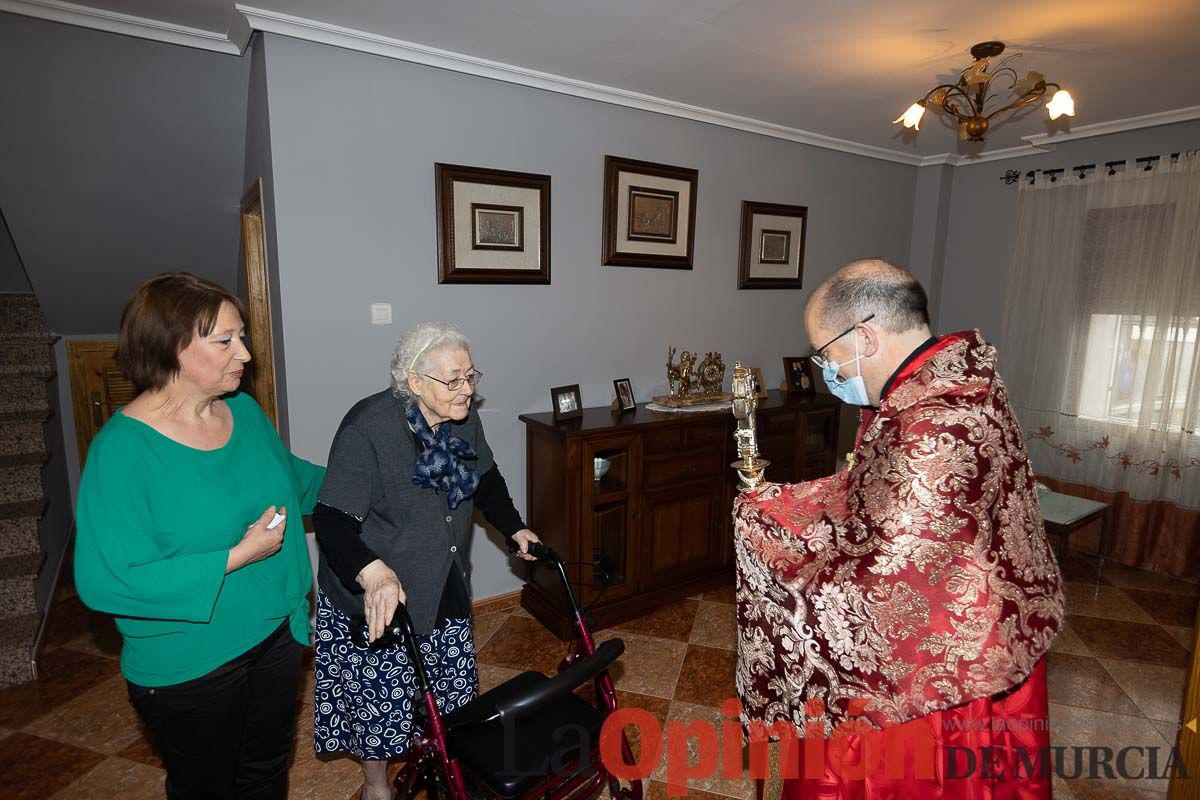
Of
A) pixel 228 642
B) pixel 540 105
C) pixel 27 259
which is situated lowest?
pixel 228 642

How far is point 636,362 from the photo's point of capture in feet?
12.1

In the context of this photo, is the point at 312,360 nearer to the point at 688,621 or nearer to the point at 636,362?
the point at 636,362

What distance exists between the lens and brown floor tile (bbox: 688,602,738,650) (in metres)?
3.09

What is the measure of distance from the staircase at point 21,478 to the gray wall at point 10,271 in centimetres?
29

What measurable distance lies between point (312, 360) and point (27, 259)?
2.05 meters

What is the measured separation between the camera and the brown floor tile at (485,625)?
3.11m

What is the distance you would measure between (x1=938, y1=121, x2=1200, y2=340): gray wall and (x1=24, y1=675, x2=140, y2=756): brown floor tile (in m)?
5.49

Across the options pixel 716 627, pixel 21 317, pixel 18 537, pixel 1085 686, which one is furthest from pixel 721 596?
pixel 21 317

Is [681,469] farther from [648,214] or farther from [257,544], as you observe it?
[257,544]

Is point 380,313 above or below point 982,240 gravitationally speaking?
below

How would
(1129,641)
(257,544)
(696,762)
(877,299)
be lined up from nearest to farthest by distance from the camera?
Answer: (877,299), (257,544), (696,762), (1129,641)

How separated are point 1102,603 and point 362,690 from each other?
12.9 ft

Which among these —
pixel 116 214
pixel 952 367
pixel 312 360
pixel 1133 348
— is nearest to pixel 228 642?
pixel 312 360

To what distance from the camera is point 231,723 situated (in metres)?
1.51
